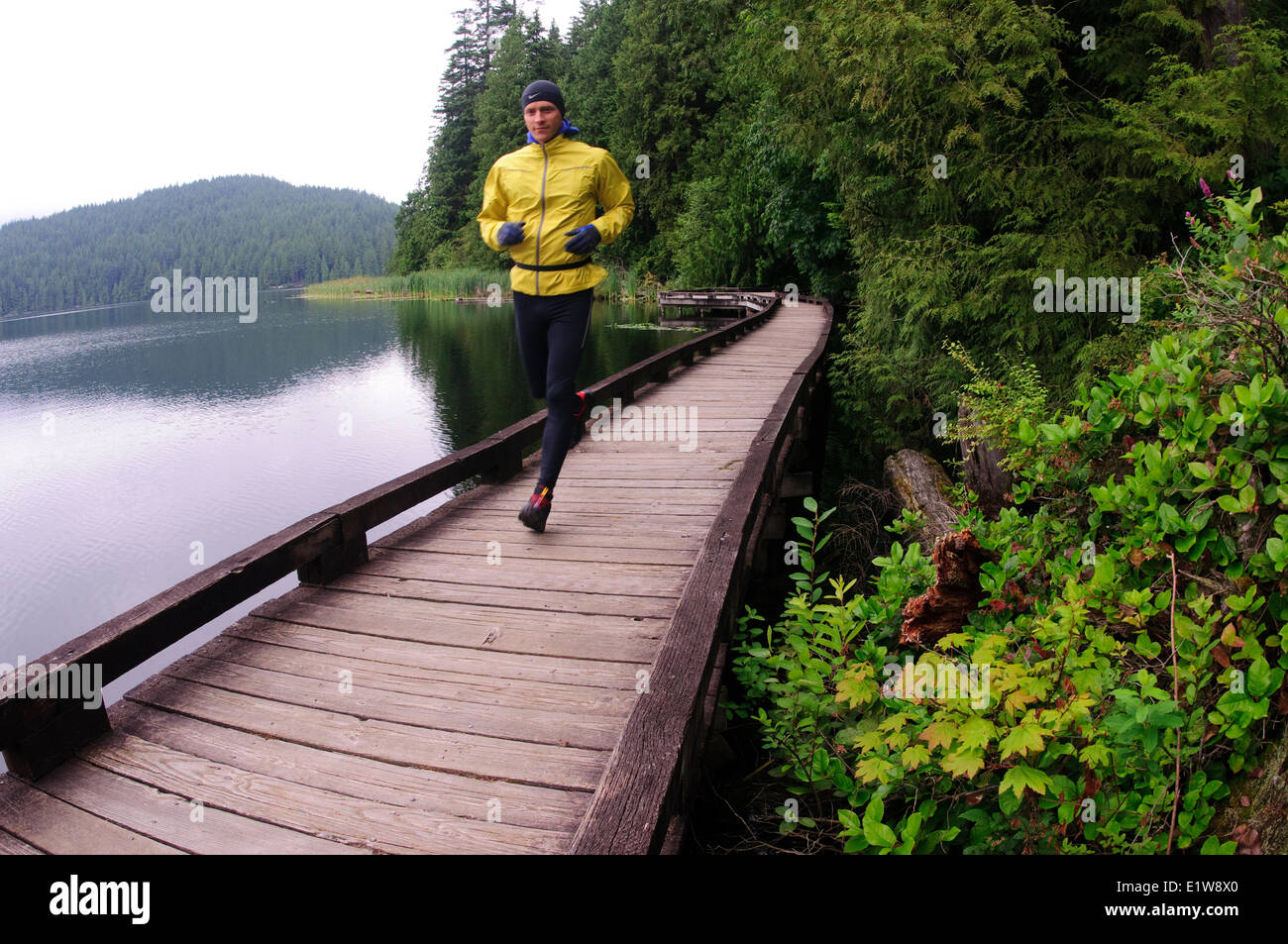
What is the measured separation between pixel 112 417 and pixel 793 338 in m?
17.3

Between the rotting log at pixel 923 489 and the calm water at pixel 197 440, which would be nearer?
the rotting log at pixel 923 489

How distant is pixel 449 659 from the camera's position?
3.07 meters

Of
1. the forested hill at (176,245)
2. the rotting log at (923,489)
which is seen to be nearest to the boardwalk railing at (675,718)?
the rotting log at (923,489)

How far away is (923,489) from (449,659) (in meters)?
5.98

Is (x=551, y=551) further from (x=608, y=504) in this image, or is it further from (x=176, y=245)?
(x=176, y=245)

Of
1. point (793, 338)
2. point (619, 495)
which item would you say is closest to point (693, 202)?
point (793, 338)

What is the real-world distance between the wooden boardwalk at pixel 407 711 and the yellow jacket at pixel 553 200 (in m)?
1.50

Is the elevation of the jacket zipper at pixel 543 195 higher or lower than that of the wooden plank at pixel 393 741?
higher

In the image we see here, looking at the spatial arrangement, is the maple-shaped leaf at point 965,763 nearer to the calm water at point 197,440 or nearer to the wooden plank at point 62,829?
the wooden plank at point 62,829

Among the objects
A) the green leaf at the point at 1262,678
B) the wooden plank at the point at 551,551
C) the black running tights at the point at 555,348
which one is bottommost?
the wooden plank at the point at 551,551

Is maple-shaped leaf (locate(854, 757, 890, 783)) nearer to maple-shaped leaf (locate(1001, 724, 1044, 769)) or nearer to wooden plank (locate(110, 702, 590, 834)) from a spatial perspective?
maple-shaped leaf (locate(1001, 724, 1044, 769))

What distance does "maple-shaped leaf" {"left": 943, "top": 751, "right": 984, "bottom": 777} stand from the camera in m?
2.19

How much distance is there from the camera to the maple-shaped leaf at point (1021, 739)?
82.4 inches

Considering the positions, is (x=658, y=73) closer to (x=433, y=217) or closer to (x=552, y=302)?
(x=433, y=217)
